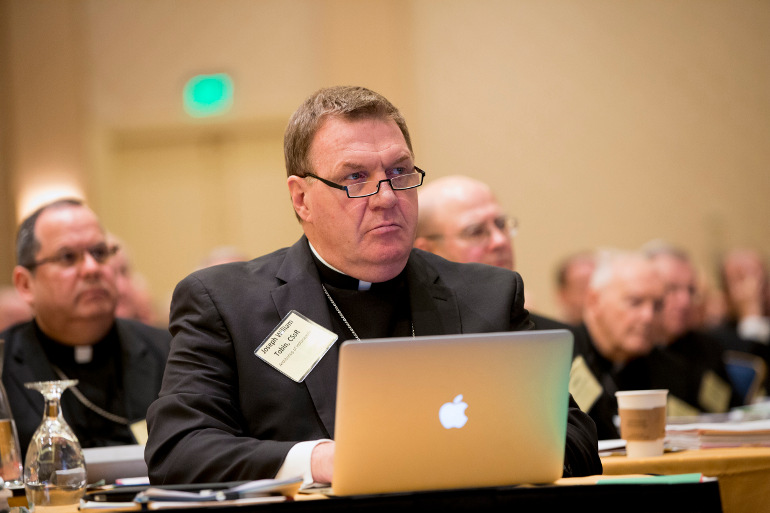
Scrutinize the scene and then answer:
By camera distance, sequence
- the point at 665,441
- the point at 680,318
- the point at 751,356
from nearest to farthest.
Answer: the point at 665,441
the point at 680,318
the point at 751,356

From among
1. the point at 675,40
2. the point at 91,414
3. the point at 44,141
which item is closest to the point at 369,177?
the point at 91,414

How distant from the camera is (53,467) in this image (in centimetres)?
204

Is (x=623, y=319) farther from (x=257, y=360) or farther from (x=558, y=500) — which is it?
(x=558, y=500)

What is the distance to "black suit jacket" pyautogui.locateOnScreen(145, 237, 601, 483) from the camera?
2.11 meters

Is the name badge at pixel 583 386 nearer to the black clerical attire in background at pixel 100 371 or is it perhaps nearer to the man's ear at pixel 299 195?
the man's ear at pixel 299 195

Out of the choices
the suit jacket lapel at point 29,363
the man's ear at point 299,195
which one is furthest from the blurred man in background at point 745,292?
the man's ear at point 299,195

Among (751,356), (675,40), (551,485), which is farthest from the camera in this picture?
(675,40)

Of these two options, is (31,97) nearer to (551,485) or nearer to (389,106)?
(389,106)

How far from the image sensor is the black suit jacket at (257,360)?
2107 mm

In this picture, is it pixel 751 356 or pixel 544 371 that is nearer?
pixel 544 371

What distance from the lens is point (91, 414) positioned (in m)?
4.05

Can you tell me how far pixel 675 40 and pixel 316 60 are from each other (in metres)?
3.66

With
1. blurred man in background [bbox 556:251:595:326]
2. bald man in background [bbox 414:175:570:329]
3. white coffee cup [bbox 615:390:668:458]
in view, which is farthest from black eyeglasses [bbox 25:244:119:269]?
blurred man in background [bbox 556:251:595:326]

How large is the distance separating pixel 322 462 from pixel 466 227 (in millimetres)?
2259
